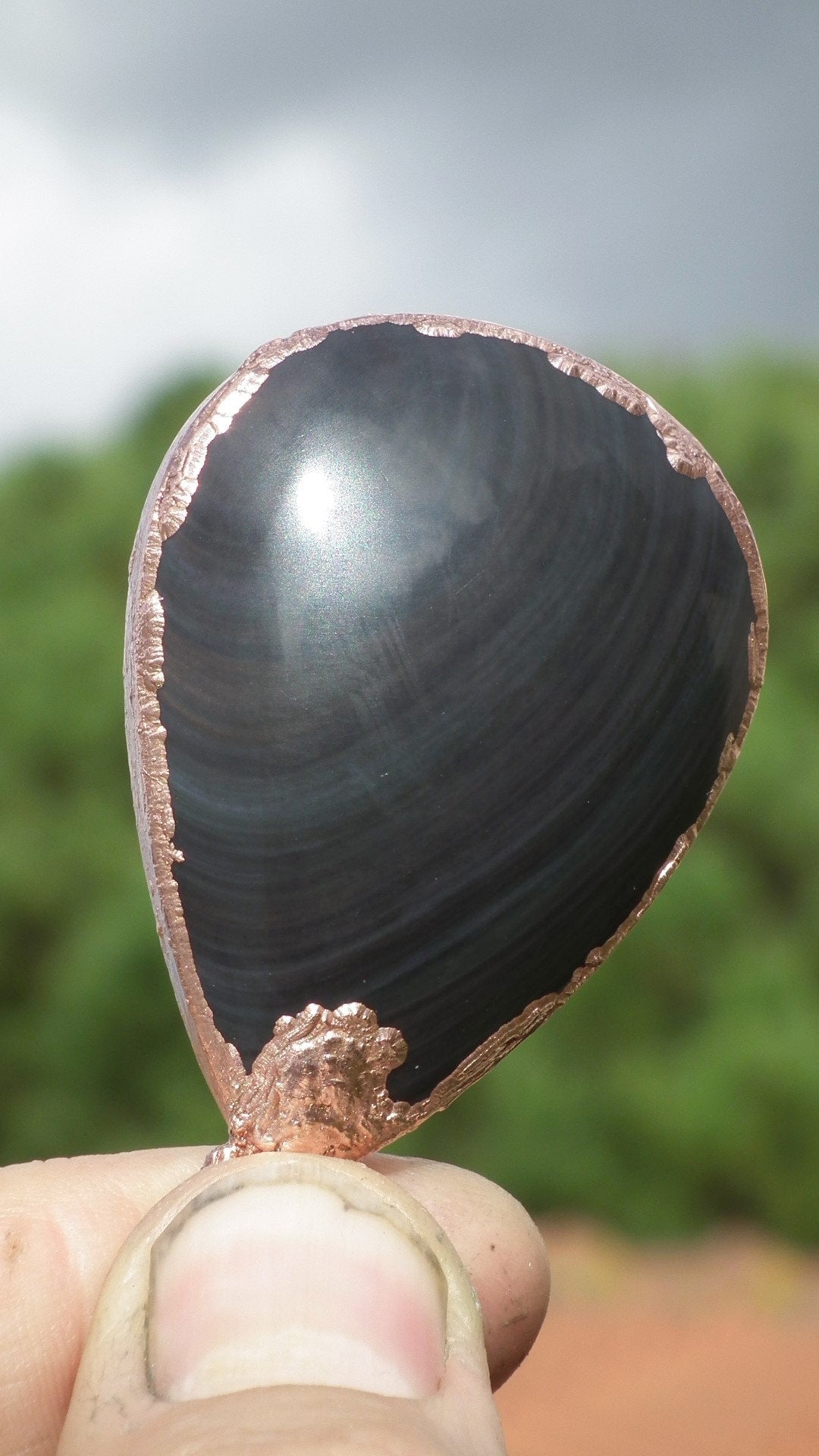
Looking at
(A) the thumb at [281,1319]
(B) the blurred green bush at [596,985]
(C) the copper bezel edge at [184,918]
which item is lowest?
(B) the blurred green bush at [596,985]

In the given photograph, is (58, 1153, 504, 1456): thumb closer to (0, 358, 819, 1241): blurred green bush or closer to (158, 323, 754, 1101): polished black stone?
(158, 323, 754, 1101): polished black stone

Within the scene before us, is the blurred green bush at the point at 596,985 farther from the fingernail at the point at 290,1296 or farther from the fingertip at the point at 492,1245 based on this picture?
the fingernail at the point at 290,1296

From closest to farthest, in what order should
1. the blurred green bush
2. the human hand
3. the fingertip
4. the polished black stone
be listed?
the human hand → the polished black stone → the fingertip → the blurred green bush

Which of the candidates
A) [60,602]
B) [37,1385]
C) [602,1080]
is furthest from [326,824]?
[60,602]

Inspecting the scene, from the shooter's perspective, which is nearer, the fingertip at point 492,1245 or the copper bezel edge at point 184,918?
the copper bezel edge at point 184,918

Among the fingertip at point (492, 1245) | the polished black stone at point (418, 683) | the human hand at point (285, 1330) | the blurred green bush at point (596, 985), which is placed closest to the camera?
the human hand at point (285, 1330)

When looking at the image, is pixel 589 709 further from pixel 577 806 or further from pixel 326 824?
pixel 326 824

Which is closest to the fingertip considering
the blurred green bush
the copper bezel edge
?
the copper bezel edge

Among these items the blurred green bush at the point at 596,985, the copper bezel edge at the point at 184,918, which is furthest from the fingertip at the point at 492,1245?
the blurred green bush at the point at 596,985
